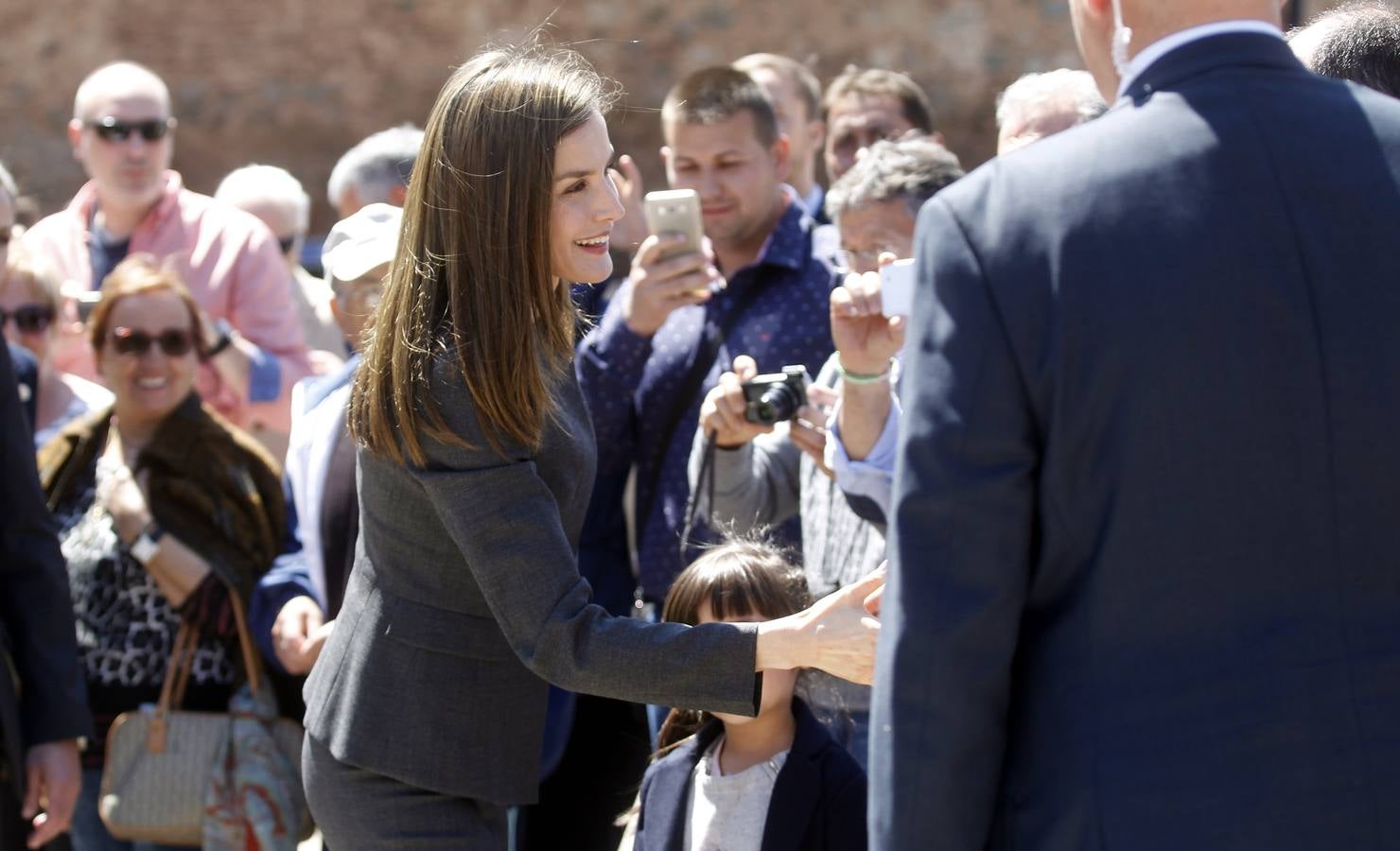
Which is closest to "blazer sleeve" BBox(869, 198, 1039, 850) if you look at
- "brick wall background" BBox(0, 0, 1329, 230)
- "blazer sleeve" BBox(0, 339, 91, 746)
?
"blazer sleeve" BBox(0, 339, 91, 746)

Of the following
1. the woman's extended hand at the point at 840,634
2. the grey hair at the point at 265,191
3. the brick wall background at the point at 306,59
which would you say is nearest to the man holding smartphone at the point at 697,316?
the woman's extended hand at the point at 840,634

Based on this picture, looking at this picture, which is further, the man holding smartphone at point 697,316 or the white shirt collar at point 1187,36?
the man holding smartphone at point 697,316

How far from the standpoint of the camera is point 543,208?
90.0 inches

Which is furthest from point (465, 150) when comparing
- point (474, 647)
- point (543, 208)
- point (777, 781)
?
point (777, 781)

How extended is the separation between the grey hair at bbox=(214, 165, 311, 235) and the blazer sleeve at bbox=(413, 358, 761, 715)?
172 inches

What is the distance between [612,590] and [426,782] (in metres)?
1.62

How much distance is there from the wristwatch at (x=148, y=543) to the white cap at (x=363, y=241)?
2.59 ft

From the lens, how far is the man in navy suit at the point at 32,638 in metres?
3.18

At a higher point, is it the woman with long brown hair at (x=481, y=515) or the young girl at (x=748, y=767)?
the woman with long brown hair at (x=481, y=515)

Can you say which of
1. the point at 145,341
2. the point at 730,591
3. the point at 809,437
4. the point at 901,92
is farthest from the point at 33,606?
the point at 901,92

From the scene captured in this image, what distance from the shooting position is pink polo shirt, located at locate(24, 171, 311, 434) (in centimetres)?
493

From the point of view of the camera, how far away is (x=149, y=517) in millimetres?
3707

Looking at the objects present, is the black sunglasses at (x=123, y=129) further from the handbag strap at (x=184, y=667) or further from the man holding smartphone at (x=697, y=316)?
the handbag strap at (x=184, y=667)

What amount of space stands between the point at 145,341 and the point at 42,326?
0.82 metres
